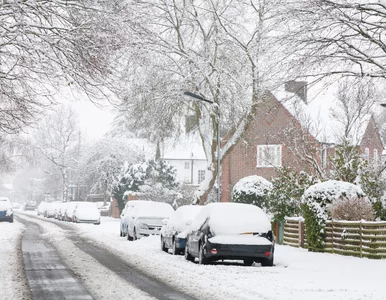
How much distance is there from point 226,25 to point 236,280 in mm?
19657

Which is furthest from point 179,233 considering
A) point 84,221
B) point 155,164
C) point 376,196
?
point 155,164

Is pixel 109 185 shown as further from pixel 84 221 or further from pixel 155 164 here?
pixel 84 221

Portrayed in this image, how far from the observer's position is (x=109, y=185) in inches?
2699

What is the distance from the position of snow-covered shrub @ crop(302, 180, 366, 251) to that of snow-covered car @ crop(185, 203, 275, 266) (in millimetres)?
3446

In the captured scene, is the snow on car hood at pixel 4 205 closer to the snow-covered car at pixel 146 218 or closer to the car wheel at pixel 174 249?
the snow-covered car at pixel 146 218

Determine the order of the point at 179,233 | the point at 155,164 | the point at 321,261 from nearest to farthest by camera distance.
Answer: the point at 321,261 < the point at 179,233 < the point at 155,164

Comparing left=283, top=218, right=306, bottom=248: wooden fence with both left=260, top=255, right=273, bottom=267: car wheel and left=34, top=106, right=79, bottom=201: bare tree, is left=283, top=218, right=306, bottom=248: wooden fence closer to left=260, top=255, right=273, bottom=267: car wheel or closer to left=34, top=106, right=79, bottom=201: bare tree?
left=260, top=255, right=273, bottom=267: car wheel

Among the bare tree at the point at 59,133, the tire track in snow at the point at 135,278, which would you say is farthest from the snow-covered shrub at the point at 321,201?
the bare tree at the point at 59,133

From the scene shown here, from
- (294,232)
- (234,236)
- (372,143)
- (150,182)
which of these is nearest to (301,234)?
(294,232)

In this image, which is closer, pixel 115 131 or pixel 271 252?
pixel 271 252

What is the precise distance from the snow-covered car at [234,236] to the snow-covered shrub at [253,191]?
9.35 m

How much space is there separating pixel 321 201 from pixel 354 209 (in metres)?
1.07

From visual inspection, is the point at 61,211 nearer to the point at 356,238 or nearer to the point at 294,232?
the point at 294,232

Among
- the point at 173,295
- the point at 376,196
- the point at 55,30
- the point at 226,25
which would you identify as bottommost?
the point at 173,295
